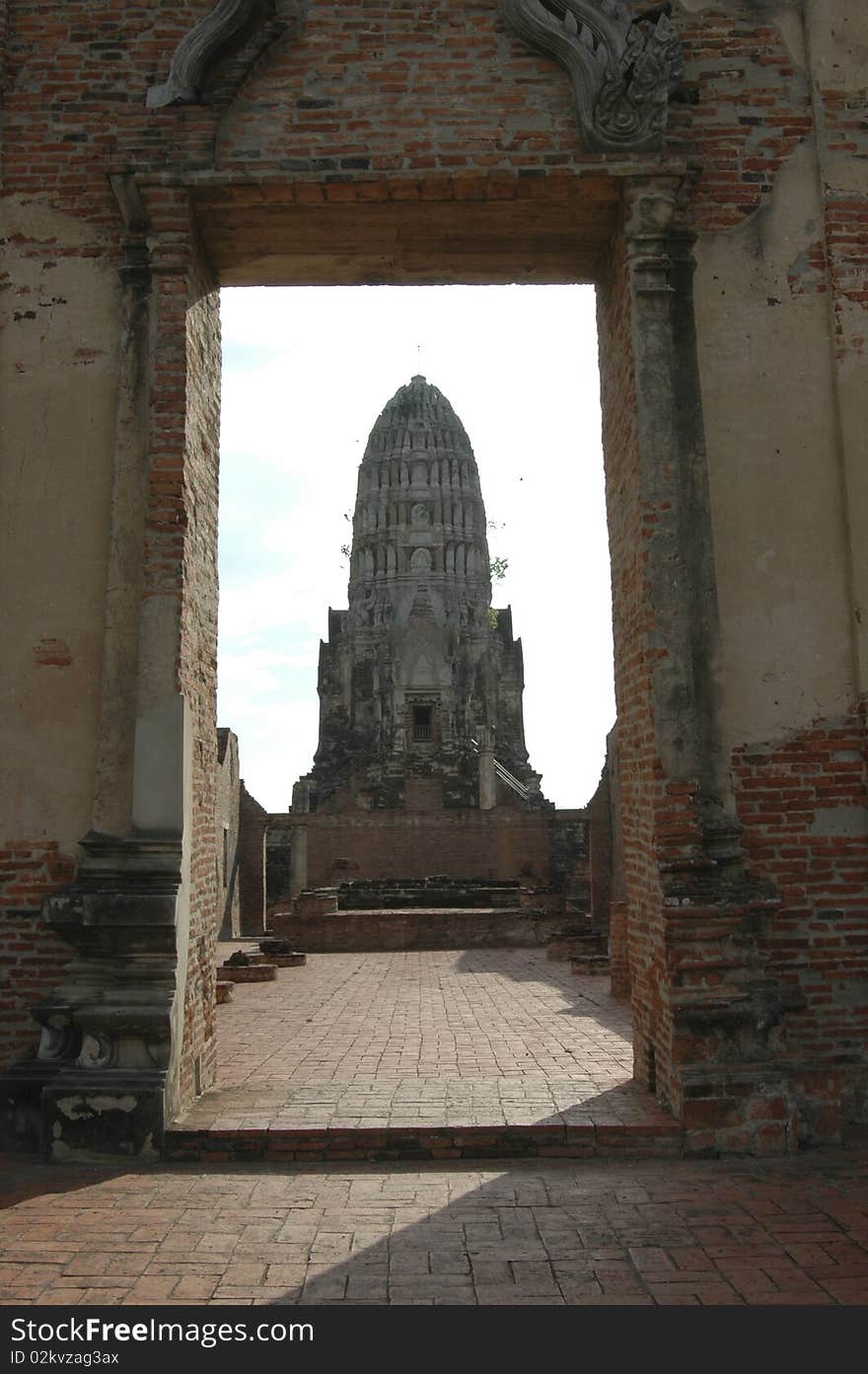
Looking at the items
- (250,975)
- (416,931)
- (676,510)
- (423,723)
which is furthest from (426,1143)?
(423,723)

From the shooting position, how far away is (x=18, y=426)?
6289 millimetres

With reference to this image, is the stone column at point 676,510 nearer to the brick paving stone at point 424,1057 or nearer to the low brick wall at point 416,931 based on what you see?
the brick paving stone at point 424,1057

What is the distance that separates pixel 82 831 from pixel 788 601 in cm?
396

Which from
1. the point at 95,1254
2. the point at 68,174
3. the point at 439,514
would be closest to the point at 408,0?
the point at 68,174

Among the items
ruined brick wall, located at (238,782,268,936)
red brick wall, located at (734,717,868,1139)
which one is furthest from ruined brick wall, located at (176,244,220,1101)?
ruined brick wall, located at (238,782,268,936)

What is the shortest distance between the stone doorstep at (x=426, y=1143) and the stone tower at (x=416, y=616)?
4209 cm

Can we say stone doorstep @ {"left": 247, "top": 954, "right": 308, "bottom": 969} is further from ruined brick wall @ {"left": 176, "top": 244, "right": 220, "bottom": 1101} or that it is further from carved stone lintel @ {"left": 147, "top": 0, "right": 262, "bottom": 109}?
carved stone lintel @ {"left": 147, "top": 0, "right": 262, "bottom": 109}

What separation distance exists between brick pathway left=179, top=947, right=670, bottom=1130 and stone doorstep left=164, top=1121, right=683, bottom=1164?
0.06m

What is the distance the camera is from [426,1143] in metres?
5.31

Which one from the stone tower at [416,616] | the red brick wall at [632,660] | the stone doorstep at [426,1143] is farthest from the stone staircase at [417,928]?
the stone tower at [416,616]

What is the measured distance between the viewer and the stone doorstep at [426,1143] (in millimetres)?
5297

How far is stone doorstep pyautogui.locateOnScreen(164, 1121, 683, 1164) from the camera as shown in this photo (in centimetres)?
530

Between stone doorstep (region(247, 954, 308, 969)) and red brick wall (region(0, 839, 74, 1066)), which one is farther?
stone doorstep (region(247, 954, 308, 969))

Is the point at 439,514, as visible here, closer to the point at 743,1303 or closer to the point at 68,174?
the point at 68,174
